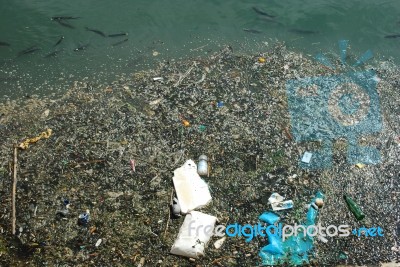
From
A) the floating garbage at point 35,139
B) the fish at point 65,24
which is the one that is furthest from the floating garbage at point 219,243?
the fish at point 65,24

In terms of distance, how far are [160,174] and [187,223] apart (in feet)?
2.38

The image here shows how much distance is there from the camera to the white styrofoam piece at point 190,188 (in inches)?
162

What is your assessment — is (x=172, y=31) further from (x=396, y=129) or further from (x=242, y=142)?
(x=396, y=129)

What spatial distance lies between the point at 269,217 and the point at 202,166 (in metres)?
0.97

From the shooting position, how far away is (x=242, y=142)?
476cm

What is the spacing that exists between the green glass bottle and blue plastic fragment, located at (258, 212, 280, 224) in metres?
0.86

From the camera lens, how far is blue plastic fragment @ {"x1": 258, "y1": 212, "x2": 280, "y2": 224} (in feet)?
13.4

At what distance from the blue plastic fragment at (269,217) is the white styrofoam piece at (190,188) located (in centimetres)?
62

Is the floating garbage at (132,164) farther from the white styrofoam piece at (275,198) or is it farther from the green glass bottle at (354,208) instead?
the green glass bottle at (354,208)

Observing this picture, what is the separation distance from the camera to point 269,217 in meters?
4.11

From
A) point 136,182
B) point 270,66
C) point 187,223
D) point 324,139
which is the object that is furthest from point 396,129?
point 136,182

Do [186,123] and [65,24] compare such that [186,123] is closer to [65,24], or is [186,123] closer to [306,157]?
[306,157]

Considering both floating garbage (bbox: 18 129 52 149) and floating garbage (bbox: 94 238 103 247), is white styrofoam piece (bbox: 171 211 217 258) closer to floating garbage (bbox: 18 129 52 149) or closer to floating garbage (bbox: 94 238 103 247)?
floating garbage (bbox: 94 238 103 247)

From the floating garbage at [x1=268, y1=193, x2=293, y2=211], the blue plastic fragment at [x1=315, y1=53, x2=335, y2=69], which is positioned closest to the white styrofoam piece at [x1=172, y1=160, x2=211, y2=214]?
the floating garbage at [x1=268, y1=193, x2=293, y2=211]
